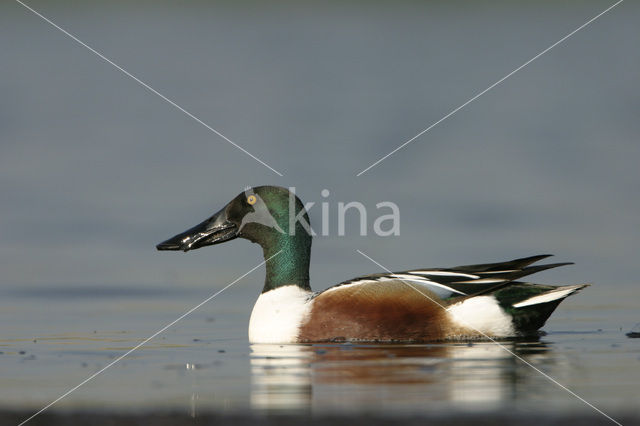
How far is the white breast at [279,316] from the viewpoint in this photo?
823 cm

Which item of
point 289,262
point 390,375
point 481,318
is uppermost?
point 289,262

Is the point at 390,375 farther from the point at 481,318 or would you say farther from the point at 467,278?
the point at 467,278

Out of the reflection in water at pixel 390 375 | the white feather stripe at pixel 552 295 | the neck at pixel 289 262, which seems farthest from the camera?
the neck at pixel 289 262

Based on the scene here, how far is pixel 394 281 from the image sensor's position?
27.4 ft

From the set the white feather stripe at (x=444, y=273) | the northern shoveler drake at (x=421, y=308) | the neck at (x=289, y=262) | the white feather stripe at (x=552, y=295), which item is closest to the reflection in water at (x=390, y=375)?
the northern shoveler drake at (x=421, y=308)

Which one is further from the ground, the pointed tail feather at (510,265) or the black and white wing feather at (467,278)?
the pointed tail feather at (510,265)

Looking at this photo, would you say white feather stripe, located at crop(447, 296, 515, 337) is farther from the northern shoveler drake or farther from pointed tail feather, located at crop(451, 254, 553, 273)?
pointed tail feather, located at crop(451, 254, 553, 273)

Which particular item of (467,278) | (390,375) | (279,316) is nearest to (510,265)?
(467,278)

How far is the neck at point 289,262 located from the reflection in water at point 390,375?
4.38 ft

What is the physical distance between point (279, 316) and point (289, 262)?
2.32 feet

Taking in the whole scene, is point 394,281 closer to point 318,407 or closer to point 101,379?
point 101,379

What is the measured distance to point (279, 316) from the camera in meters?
8.38

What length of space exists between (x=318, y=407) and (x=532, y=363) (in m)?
1.85

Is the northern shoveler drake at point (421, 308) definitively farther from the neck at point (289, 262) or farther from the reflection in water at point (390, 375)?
the reflection in water at point (390, 375)
